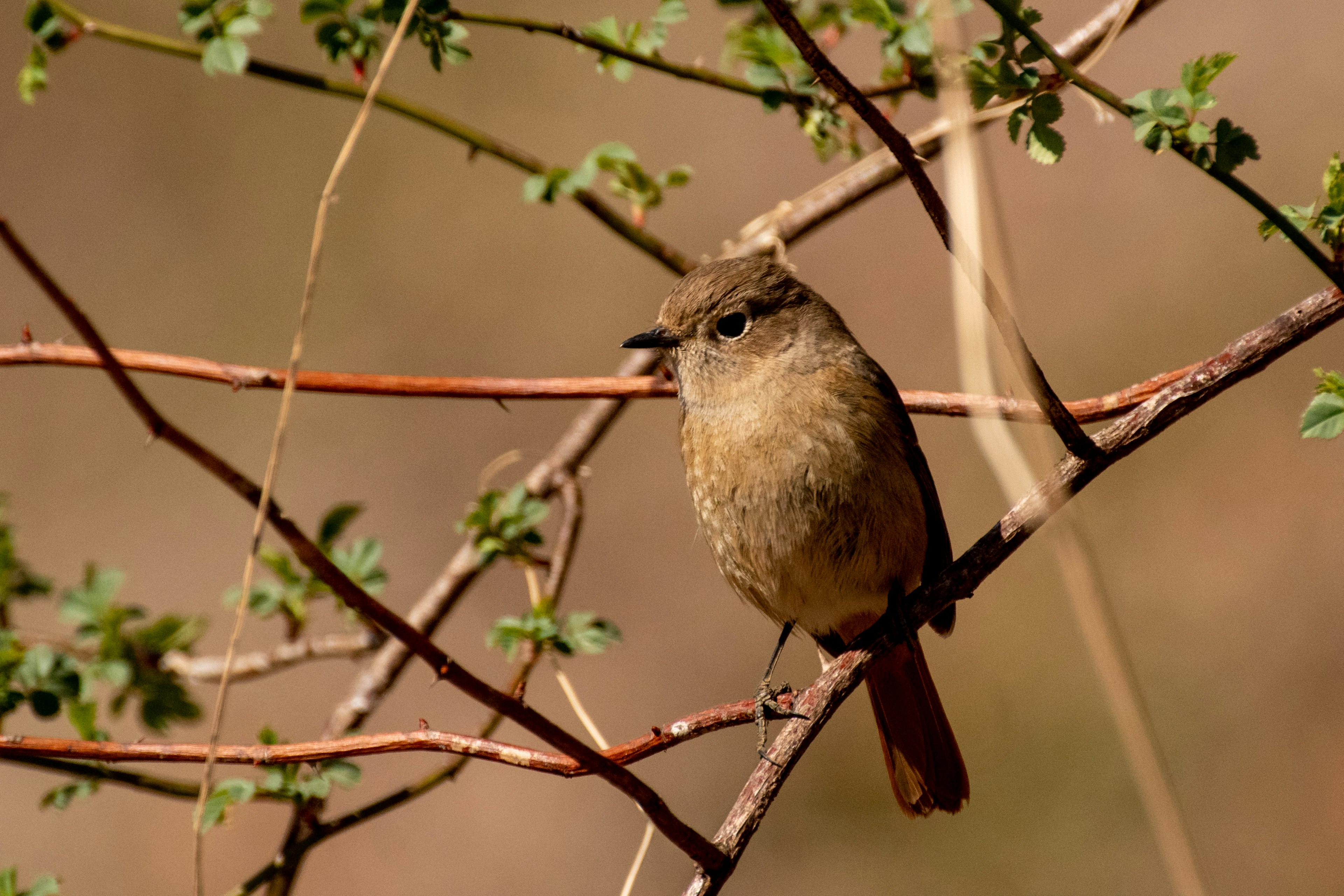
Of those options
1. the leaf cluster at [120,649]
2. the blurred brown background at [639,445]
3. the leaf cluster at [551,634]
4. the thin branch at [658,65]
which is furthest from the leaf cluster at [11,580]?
the blurred brown background at [639,445]

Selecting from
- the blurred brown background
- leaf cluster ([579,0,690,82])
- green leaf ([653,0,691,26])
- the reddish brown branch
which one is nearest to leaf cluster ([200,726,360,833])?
the reddish brown branch

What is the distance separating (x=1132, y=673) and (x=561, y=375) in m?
5.25

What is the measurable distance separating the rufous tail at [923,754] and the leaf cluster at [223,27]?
7.33 feet

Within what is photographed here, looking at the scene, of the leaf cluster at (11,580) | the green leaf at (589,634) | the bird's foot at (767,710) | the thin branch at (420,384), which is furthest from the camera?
the leaf cluster at (11,580)

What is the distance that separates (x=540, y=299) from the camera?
7.06 metres

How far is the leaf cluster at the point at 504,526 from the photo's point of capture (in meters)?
2.81

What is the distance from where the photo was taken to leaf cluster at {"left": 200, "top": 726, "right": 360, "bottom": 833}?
7.87 ft

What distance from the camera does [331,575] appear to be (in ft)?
4.84

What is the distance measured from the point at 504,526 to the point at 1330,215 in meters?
1.82

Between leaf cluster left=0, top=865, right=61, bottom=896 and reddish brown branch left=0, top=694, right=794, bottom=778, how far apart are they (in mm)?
255

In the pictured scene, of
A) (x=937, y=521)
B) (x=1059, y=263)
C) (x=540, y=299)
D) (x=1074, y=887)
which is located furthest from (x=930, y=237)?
(x=937, y=521)

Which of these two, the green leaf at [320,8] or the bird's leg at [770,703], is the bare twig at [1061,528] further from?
the green leaf at [320,8]

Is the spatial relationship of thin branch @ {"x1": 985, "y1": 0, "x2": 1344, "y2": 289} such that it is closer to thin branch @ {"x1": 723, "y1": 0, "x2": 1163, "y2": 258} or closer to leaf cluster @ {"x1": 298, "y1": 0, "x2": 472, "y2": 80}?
thin branch @ {"x1": 723, "y1": 0, "x2": 1163, "y2": 258}

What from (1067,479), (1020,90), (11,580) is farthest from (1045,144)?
(11,580)
